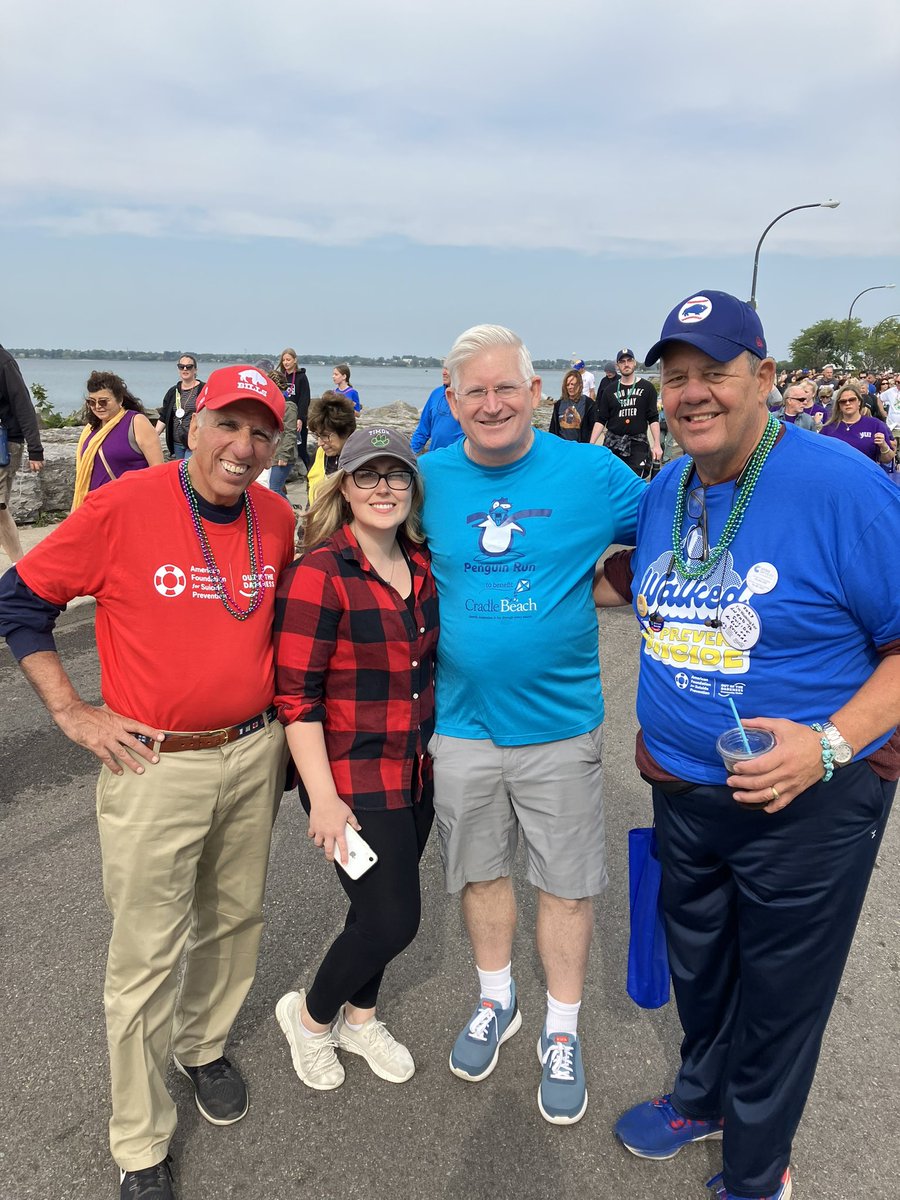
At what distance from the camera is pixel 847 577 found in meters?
1.69

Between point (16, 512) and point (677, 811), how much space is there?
917cm

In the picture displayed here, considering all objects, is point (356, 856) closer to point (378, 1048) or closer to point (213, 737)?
point (213, 737)

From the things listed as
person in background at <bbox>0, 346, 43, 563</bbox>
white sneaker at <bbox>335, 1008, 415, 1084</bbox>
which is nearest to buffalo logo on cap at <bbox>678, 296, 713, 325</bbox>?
white sneaker at <bbox>335, 1008, 415, 1084</bbox>

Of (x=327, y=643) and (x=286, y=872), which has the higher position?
(x=327, y=643)

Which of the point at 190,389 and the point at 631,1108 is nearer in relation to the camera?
the point at 631,1108

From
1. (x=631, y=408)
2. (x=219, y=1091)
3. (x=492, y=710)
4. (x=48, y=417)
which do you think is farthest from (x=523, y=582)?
(x=48, y=417)

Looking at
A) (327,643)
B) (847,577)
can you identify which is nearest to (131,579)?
(327,643)

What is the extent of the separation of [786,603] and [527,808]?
3.57 ft

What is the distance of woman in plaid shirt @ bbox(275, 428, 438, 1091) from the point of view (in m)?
2.17

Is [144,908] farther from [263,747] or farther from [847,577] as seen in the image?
[847,577]

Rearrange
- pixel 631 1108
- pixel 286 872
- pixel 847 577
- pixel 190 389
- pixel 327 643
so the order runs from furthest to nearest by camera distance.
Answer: pixel 190 389
pixel 286 872
pixel 631 1108
pixel 327 643
pixel 847 577

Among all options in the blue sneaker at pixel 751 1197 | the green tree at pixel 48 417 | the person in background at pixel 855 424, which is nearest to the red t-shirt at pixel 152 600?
the blue sneaker at pixel 751 1197

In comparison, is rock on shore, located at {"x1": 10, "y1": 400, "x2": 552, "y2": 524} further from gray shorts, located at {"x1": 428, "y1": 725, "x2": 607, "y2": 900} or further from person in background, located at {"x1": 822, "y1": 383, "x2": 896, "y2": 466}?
gray shorts, located at {"x1": 428, "y1": 725, "x2": 607, "y2": 900}

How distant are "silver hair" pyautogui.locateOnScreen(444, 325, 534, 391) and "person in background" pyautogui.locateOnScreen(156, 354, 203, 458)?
24.6 feet
